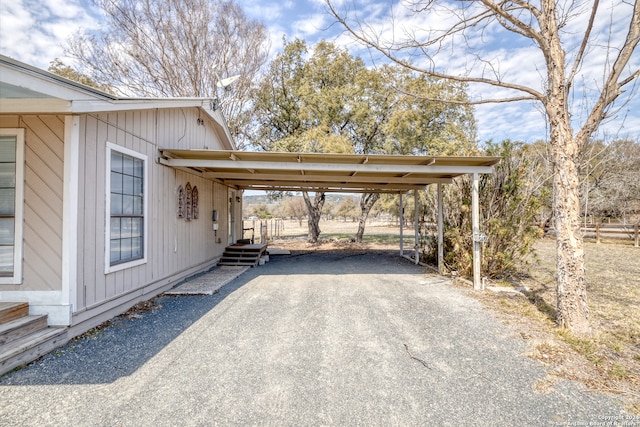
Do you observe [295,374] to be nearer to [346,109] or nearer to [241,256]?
[241,256]

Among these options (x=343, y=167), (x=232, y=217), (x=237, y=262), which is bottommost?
(x=237, y=262)

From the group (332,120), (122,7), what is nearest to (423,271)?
(332,120)

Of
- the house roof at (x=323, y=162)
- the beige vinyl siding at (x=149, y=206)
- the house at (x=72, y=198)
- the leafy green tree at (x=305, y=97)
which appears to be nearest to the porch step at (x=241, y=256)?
the beige vinyl siding at (x=149, y=206)

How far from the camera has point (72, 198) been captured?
3594mm

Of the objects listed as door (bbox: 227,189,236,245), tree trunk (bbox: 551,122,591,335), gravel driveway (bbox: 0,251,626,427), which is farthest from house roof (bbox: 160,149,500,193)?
door (bbox: 227,189,236,245)

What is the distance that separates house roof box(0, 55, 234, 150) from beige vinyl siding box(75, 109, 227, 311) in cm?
38

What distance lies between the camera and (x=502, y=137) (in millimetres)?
7074

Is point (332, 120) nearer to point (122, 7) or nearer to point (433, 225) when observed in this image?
point (433, 225)

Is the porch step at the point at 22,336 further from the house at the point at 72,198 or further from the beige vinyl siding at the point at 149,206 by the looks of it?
the beige vinyl siding at the point at 149,206

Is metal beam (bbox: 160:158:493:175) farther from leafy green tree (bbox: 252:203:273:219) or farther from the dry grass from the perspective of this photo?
leafy green tree (bbox: 252:203:273:219)

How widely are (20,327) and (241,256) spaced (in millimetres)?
6372

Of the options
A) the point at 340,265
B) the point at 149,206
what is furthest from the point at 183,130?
the point at 340,265

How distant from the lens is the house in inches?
135

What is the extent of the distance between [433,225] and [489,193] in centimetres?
247
